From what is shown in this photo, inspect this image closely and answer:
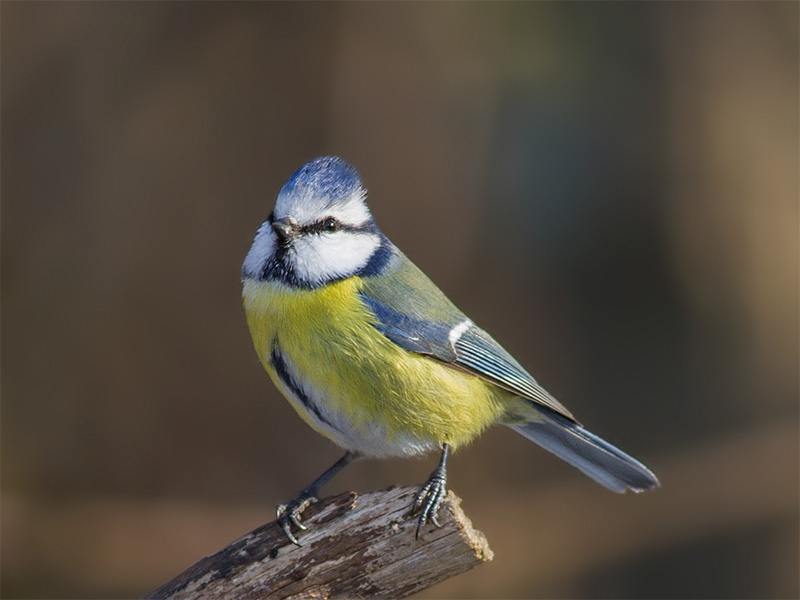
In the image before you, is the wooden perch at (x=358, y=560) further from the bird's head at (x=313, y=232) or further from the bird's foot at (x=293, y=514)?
the bird's head at (x=313, y=232)

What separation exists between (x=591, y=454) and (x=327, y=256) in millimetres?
988

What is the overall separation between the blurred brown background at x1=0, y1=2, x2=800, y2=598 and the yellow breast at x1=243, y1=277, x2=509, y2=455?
1945 millimetres

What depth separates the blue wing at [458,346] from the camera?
2176mm

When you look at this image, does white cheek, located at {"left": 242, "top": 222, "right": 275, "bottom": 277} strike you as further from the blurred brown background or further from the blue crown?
the blurred brown background

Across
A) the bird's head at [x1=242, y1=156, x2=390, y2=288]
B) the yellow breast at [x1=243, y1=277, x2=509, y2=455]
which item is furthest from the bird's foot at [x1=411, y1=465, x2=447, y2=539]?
the bird's head at [x1=242, y1=156, x2=390, y2=288]

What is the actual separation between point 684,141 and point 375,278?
251 cm

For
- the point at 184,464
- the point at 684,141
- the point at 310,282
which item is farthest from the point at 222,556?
the point at 684,141

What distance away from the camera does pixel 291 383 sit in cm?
213

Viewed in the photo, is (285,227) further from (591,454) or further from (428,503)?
(591,454)

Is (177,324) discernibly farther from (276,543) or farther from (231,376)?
(276,543)

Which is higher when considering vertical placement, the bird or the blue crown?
the blue crown

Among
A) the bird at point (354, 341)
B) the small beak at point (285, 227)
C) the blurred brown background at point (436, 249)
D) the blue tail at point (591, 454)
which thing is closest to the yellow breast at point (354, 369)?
the bird at point (354, 341)

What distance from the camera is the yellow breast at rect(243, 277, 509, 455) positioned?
6.81ft

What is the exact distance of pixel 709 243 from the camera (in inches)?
161
